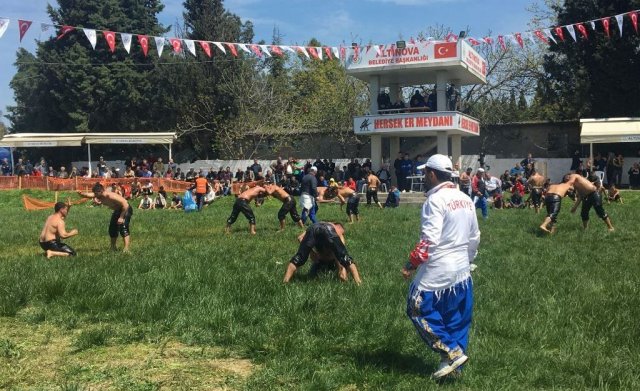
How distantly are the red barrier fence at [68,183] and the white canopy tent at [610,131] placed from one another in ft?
63.4

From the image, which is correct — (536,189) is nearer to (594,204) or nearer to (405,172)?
(594,204)

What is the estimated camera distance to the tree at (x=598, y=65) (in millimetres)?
32094

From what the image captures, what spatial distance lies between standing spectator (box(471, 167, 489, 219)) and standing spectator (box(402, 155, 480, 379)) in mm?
14144

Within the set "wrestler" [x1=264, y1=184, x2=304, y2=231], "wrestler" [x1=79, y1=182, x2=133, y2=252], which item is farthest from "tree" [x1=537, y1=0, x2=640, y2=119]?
"wrestler" [x1=79, y1=182, x2=133, y2=252]

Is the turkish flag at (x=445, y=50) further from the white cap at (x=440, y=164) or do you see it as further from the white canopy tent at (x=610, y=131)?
the white cap at (x=440, y=164)

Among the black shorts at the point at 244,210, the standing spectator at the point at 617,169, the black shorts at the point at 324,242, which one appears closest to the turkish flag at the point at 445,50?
the standing spectator at the point at 617,169

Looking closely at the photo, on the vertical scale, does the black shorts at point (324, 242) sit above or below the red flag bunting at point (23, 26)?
below

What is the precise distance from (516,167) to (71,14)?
35.9 m

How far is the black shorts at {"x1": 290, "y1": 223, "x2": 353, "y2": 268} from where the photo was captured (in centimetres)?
876

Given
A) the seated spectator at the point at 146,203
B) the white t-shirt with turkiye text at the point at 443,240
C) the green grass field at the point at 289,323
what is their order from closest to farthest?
the white t-shirt with turkiye text at the point at 443,240, the green grass field at the point at 289,323, the seated spectator at the point at 146,203

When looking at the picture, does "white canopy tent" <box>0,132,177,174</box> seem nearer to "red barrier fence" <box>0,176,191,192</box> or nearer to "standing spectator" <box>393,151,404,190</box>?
"red barrier fence" <box>0,176,191,192</box>

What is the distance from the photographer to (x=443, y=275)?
17.4 ft

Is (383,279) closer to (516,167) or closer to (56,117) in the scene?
(516,167)

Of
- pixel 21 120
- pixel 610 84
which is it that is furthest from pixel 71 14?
pixel 610 84
